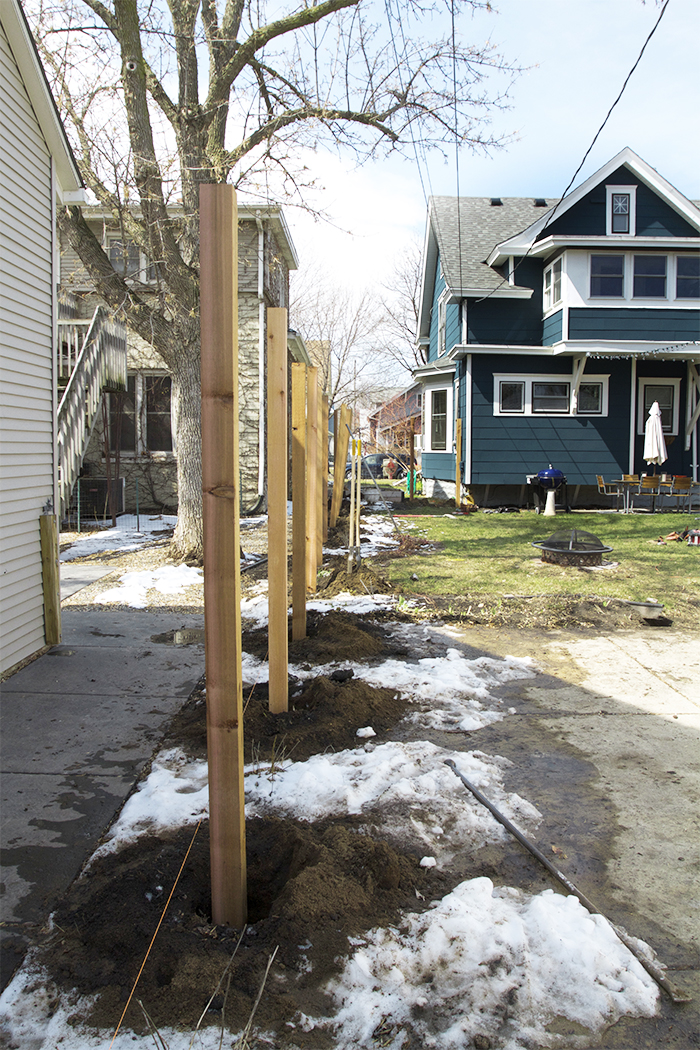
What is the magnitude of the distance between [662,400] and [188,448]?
13312 millimetres

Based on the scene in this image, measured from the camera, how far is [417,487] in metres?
22.5

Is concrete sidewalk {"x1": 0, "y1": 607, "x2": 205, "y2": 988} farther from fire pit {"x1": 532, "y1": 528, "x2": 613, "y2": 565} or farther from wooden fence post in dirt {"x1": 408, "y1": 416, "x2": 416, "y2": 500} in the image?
Answer: wooden fence post in dirt {"x1": 408, "y1": 416, "x2": 416, "y2": 500}

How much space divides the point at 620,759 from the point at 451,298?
15455 millimetres

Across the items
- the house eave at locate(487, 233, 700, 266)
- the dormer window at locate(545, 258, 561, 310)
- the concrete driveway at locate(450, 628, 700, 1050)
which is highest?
the house eave at locate(487, 233, 700, 266)

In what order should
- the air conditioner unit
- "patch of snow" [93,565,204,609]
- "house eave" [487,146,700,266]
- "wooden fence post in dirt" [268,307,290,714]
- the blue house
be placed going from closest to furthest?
"wooden fence post in dirt" [268,307,290,714] < "patch of snow" [93,565,204,609] < the air conditioner unit < "house eave" [487,146,700,266] < the blue house

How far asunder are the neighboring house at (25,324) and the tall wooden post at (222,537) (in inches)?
123

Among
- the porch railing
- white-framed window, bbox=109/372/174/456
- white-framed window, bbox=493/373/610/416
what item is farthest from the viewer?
white-framed window, bbox=493/373/610/416

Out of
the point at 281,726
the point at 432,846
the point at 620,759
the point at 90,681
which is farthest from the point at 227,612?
the point at 90,681

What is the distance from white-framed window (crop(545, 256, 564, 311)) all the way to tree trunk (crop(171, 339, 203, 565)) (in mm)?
11022

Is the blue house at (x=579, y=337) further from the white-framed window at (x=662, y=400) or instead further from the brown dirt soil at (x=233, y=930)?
the brown dirt soil at (x=233, y=930)

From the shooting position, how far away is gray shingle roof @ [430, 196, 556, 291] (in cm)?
1744

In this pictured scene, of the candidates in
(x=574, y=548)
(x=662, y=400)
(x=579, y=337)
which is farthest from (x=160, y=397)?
(x=662, y=400)

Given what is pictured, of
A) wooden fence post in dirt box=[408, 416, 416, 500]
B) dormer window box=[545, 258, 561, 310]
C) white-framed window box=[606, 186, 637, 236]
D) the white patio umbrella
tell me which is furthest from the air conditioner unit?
white-framed window box=[606, 186, 637, 236]

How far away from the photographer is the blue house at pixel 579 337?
16.3 metres
